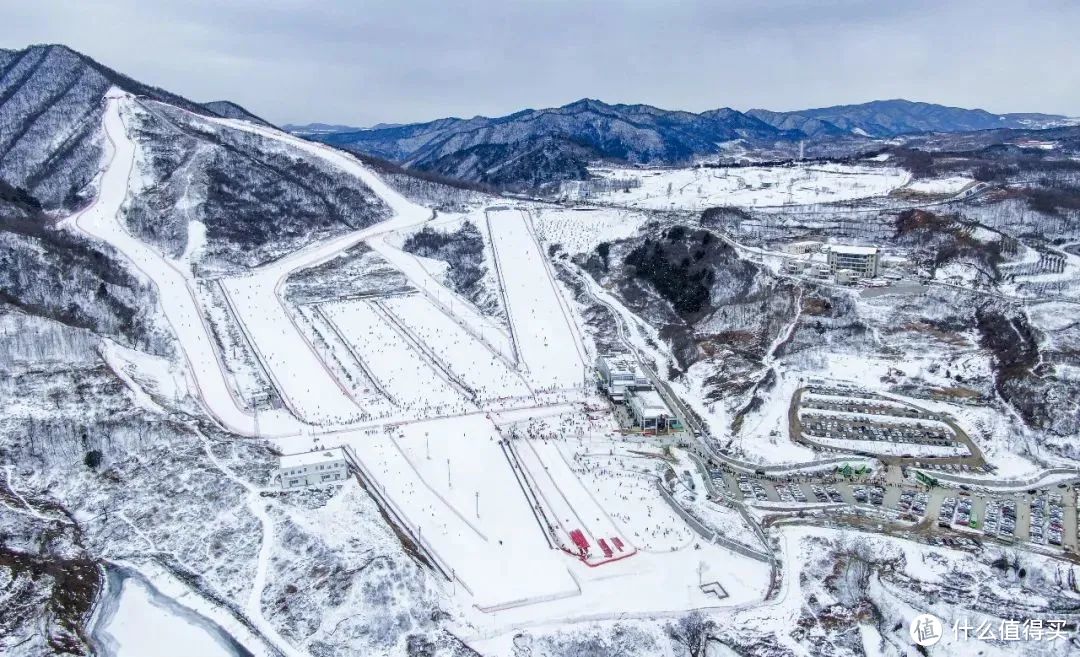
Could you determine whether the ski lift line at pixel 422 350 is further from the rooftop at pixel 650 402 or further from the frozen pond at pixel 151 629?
the frozen pond at pixel 151 629

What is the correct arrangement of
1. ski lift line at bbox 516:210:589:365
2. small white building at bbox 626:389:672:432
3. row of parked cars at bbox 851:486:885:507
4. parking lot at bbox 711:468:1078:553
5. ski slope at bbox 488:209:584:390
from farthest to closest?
ski lift line at bbox 516:210:589:365
ski slope at bbox 488:209:584:390
small white building at bbox 626:389:672:432
row of parked cars at bbox 851:486:885:507
parking lot at bbox 711:468:1078:553

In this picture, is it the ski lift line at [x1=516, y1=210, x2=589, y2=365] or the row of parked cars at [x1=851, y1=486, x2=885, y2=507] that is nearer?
the row of parked cars at [x1=851, y1=486, x2=885, y2=507]

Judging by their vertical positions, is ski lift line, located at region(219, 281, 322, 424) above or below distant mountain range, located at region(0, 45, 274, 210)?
below

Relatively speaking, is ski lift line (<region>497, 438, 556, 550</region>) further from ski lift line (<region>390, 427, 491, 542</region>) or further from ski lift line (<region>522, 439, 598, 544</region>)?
ski lift line (<region>390, 427, 491, 542</region>)

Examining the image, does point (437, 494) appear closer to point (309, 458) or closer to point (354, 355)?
point (309, 458)

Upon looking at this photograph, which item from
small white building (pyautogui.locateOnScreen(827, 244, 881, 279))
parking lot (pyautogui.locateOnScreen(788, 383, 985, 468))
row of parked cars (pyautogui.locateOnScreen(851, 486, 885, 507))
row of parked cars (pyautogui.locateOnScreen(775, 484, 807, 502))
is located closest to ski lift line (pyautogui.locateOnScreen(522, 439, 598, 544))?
row of parked cars (pyautogui.locateOnScreen(775, 484, 807, 502))

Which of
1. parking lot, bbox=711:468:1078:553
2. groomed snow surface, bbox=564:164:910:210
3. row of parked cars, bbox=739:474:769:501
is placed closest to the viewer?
parking lot, bbox=711:468:1078:553

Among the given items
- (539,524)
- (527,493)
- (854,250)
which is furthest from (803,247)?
(539,524)
